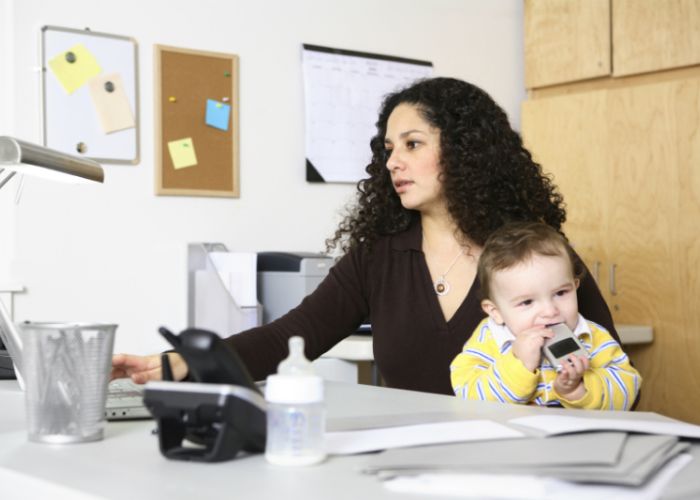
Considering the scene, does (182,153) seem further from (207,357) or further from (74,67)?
(207,357)

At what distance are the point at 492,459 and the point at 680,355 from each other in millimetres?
2557

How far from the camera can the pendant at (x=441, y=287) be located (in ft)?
6.69

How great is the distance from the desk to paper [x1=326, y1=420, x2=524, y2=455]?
0.11 feet

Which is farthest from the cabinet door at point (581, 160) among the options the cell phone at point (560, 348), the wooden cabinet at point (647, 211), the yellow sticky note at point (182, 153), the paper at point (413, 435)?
the paper at point (413, 435)

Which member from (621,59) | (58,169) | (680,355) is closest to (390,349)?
(58,169)

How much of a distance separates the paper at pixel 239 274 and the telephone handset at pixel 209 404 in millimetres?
1891

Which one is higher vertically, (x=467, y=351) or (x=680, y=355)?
(x=467, y=351)

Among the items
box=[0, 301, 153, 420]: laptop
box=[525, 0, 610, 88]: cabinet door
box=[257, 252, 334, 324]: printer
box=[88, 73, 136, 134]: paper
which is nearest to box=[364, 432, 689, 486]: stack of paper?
box=[0, 301, 153, 420]: laptop

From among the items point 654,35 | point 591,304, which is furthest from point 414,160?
point 654,35

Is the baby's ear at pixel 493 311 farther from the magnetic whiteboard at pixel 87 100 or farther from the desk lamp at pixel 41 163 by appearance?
the magnetic whiteboard at pixel 87 100

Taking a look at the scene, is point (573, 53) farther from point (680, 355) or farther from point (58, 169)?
point (58, 169)

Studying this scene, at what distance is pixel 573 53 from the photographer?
11.5 feet

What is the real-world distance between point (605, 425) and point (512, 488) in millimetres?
236

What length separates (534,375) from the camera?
1.45 metres
